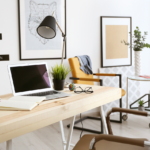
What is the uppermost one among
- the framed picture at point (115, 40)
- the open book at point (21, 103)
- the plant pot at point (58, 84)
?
the framed picture at point (115, 40)

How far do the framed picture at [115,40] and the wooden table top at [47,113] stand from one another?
188 cm

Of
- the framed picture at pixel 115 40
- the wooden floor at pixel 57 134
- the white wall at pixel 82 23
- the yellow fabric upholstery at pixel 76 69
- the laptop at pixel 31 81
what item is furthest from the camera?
the framed picture at pixel 115 40

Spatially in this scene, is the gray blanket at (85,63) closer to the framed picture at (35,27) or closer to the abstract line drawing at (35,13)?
the framed picture at (35,27)

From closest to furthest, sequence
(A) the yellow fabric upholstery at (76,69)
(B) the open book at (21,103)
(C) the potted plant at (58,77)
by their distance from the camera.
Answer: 1. (B) the open book at (21,103)
2. (C) the potted plant at (58,77)
3. (A) the yellow fabric upholstery at (76,69)

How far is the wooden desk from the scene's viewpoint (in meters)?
1.18

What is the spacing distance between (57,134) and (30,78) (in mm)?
1297

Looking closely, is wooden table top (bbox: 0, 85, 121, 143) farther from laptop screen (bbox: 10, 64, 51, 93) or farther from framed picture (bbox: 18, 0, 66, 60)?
framed picture (bbox: 18, 0, 66, 60)

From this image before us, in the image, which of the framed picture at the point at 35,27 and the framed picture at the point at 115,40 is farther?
the framed picture at the point at 115,40

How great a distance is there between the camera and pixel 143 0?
13.2 ft

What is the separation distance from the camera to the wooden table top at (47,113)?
118cm

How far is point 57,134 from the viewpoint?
282 cm

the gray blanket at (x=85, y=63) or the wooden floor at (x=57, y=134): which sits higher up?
the gray blanket at (x=85, y=63)

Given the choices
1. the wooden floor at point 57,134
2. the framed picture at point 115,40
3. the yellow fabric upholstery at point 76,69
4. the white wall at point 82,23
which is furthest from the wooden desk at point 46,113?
the framed picture at point 115,40

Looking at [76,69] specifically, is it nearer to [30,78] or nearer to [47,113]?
[30,78]
